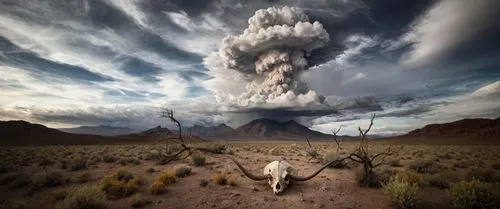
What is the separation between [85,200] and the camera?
7973mm

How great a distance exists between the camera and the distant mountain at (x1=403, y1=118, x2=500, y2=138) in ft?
295

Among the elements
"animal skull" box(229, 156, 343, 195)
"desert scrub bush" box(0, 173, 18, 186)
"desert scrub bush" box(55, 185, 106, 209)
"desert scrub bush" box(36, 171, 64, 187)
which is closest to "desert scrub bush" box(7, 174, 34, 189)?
"desert scrub bush" box(36, 171, 64, 187)

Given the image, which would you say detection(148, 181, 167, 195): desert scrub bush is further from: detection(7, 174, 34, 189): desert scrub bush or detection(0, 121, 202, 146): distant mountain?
detection(0, 121, 202, 146): distant mountain

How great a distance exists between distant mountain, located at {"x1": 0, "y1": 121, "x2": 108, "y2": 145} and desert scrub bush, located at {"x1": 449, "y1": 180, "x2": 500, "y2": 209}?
84.5m

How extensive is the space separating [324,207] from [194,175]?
7.09 metres

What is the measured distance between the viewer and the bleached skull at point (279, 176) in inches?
371

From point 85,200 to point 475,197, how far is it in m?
10.9

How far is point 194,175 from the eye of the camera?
521 inches

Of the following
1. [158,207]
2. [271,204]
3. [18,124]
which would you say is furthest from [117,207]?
[18,124]

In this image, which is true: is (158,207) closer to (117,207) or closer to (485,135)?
(117,207)

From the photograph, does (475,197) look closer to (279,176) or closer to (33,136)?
(279,176)

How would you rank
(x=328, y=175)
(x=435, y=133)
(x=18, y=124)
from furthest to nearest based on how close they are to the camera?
(x=435, y=133) < (x=18, y=124) < (x=328, y=175)

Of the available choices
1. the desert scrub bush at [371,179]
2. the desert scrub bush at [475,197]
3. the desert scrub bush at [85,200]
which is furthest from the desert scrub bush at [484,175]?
the desert scrub bush at [85,200]

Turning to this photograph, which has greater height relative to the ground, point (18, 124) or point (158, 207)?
point (18, 124)
